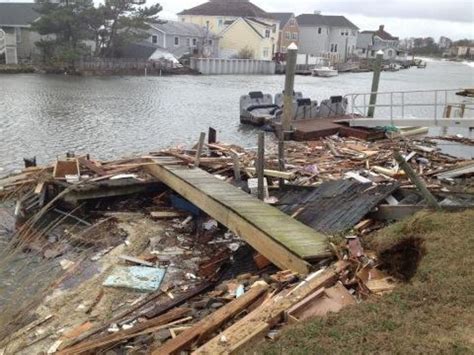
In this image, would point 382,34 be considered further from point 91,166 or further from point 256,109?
point 91,166

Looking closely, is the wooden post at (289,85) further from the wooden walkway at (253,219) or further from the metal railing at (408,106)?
the wooden walkway at (253,219)

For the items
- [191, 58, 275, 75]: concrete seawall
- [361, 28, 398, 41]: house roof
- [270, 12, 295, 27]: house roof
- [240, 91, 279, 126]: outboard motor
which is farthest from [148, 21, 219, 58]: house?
Result: [361, 28, 398, 41]: house roof

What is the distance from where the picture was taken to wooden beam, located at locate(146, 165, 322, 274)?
7.52 metres

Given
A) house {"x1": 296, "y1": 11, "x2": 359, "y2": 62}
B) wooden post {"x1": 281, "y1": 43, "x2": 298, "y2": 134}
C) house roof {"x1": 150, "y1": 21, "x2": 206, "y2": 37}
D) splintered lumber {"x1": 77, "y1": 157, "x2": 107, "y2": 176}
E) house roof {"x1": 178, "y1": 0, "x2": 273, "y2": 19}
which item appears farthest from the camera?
house {"x1": 296, "y1": 11, "x2": 359, "y2": 62}

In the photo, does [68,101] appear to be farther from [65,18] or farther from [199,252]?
[199,252]

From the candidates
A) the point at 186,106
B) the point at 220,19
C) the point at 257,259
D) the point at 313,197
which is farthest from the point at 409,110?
the point at 220,19

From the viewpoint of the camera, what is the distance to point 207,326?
5703 mm

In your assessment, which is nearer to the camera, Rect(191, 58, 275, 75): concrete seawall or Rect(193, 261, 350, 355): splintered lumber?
Rect(193, 261, 350, 355): splintered lumber

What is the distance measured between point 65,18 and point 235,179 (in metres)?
44.5

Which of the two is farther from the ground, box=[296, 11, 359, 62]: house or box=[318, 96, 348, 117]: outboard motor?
box=[296, 11, 359, 62]: house

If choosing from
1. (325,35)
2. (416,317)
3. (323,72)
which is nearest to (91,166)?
(416,317)

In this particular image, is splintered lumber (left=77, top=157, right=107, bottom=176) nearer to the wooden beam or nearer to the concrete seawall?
the wooden beam

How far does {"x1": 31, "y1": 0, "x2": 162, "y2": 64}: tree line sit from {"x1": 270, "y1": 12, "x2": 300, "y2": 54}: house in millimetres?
31319

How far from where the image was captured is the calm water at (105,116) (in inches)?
834
